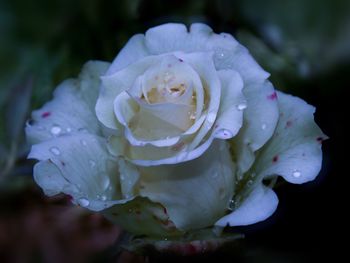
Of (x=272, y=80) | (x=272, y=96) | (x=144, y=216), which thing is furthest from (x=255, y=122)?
(x=272, y=80)

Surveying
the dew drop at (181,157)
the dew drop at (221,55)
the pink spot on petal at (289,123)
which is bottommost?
the dew drop at (181,157)

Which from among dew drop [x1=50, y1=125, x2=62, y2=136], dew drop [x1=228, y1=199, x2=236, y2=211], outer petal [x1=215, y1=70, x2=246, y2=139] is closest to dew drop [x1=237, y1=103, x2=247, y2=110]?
outer petal [x1=215, y1=70, x2=246, y2=139]

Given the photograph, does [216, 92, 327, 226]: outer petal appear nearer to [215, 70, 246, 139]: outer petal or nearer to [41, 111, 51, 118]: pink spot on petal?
[215, 70, 246, 139]: outer petal

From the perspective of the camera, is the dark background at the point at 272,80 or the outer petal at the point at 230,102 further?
the dark background at the point at 272,80

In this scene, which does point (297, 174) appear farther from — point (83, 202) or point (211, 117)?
point (83, 202)

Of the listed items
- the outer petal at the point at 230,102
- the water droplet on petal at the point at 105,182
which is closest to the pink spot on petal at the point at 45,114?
the water droplet on petal at the point at 105,182

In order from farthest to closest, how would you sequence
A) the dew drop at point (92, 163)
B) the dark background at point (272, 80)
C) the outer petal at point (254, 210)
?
the dark background at point (272, 80) → the dew drop at point (92, 163) → the outer petal at point (254, 210)

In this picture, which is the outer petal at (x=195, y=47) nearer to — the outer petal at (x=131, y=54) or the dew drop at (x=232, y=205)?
the outer petal at (x=131, y=54)
